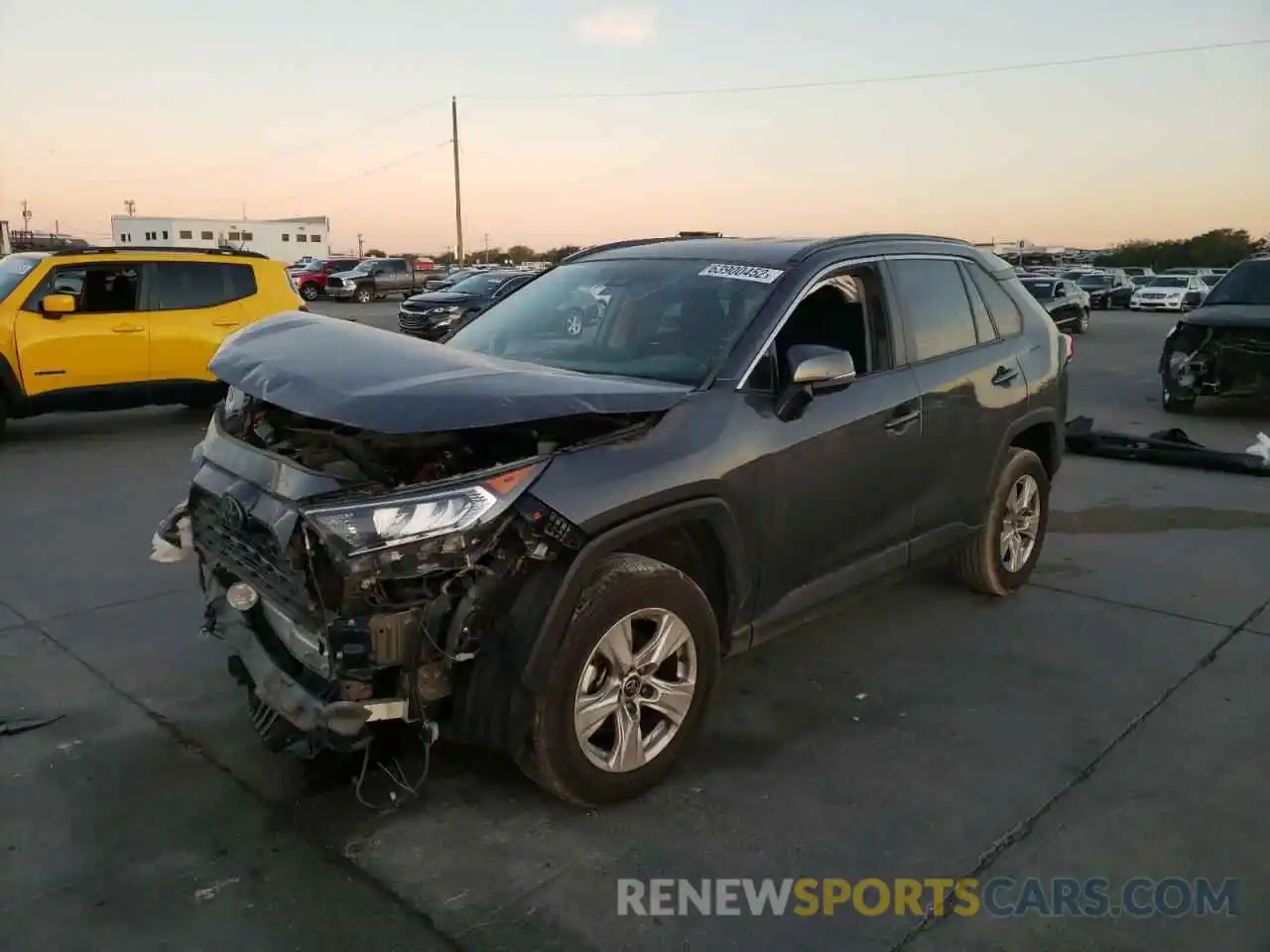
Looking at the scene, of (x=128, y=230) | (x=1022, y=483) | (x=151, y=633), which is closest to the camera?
(x=151, y=633)

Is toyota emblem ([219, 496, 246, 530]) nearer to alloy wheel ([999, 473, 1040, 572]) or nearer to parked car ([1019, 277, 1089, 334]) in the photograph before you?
alloy wheel ([999, 473, 1040, 572])

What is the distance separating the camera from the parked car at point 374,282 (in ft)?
130

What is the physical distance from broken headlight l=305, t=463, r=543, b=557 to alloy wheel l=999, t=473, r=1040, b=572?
127 inches

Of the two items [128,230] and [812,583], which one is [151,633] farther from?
[128,230]

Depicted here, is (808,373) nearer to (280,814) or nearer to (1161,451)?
(280,814)

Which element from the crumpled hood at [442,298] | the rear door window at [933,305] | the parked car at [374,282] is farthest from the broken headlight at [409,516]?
the parked car at [374,282]

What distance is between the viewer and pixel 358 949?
2.59 meters

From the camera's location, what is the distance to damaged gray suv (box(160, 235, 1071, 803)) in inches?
113

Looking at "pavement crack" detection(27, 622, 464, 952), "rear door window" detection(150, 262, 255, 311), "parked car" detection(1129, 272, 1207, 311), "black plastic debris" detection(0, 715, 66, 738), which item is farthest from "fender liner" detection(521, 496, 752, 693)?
"parked car" detection(1129, 272, 1207, 311)

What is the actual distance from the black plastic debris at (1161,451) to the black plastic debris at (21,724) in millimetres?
7848

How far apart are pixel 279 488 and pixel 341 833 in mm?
1084

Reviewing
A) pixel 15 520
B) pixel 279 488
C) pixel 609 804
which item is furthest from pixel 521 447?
pixel 15 520

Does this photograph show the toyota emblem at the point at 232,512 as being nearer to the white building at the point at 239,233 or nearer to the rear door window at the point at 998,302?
the rear door window at the point at 998,302

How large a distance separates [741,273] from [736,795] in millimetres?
2012
